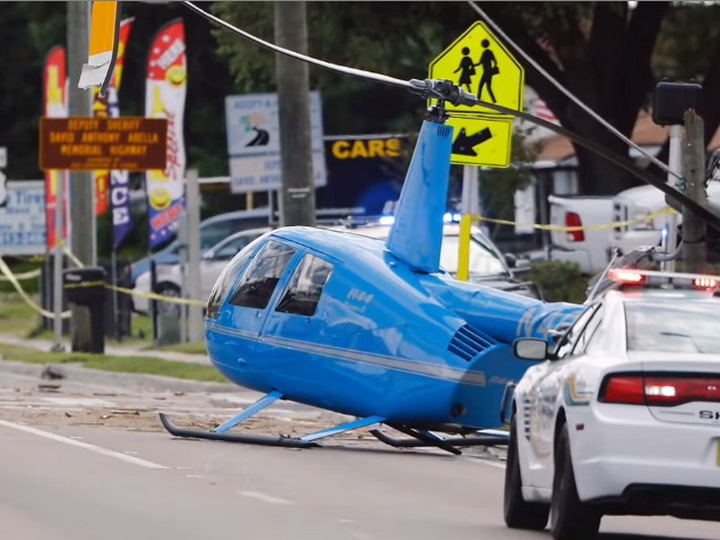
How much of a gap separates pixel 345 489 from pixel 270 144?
14804 mm

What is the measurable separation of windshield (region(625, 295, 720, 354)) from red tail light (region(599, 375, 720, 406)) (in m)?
0.41

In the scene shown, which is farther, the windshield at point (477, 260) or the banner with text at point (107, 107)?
the banner with text at point (107, 107)

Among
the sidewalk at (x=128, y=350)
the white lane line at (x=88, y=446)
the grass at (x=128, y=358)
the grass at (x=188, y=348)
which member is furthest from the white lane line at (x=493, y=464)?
the grass at (x=188, y=348)

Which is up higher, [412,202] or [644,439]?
[412,202]

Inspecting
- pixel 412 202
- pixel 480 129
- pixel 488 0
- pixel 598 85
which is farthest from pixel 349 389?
pixel 598 85

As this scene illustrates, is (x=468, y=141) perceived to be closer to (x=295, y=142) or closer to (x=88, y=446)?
(x=295, y=142)

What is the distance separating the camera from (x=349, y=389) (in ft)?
48.4

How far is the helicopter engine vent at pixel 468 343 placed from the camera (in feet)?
46.9

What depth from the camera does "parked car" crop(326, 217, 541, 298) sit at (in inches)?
881

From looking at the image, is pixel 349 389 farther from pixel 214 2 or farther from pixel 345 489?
pixel 214 2

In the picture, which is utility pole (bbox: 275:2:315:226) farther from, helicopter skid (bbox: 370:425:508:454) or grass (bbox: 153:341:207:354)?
helicopter skid (bbox: 370:425:508:454)

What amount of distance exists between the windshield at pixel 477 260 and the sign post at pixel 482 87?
3.71m

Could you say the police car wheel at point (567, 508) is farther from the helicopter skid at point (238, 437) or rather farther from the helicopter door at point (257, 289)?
the helicopter door at point (257, 289)

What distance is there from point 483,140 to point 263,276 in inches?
164
